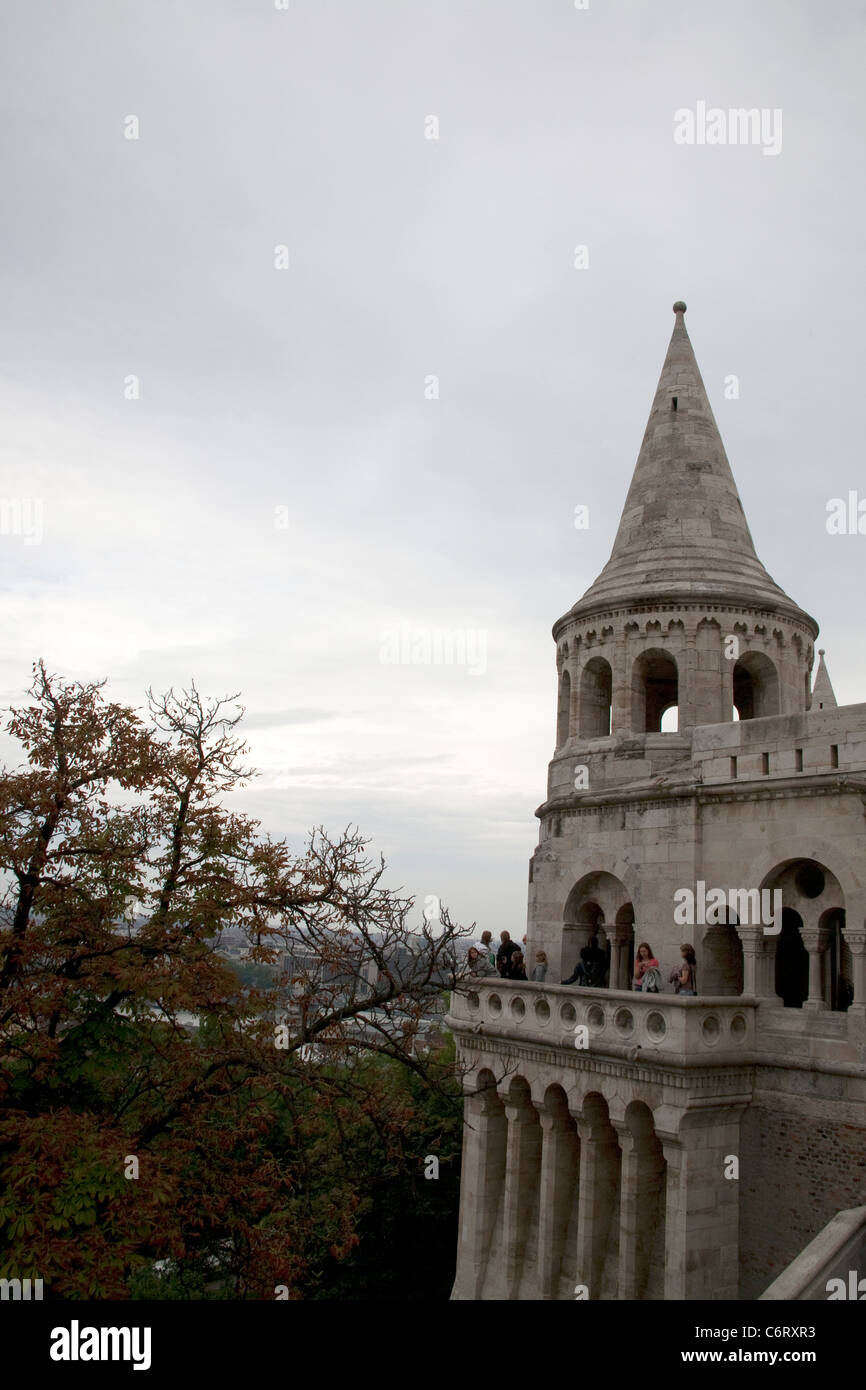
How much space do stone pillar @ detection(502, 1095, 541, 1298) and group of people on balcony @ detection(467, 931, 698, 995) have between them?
2339 mm

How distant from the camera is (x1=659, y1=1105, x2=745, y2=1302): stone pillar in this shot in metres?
14.3

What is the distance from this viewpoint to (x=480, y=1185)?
18.3 meters

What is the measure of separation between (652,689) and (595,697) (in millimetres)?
2462

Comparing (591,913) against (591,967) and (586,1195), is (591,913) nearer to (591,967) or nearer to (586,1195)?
(591,967)

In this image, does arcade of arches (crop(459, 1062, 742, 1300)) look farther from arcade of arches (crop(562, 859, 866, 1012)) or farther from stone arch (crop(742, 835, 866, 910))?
stone arch (crop(742, 835, 866, 910))

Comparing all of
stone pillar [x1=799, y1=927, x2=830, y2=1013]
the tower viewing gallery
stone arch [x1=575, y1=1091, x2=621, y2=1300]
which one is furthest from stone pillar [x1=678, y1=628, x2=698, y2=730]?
stone arch [x1=575, y1=1091, x2=621, y2=1300]

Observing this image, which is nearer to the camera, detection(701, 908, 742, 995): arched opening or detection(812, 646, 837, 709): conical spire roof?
detection(701, 908, 742, 995): arched opening

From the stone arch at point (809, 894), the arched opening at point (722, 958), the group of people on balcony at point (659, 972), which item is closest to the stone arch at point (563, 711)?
the group of people on balcony at point (659, 972)

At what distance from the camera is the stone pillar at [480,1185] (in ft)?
59.5

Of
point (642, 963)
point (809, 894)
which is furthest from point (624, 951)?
point (809, 894)

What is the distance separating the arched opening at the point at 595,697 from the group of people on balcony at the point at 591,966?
4.04 metres

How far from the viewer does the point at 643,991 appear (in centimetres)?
1557
